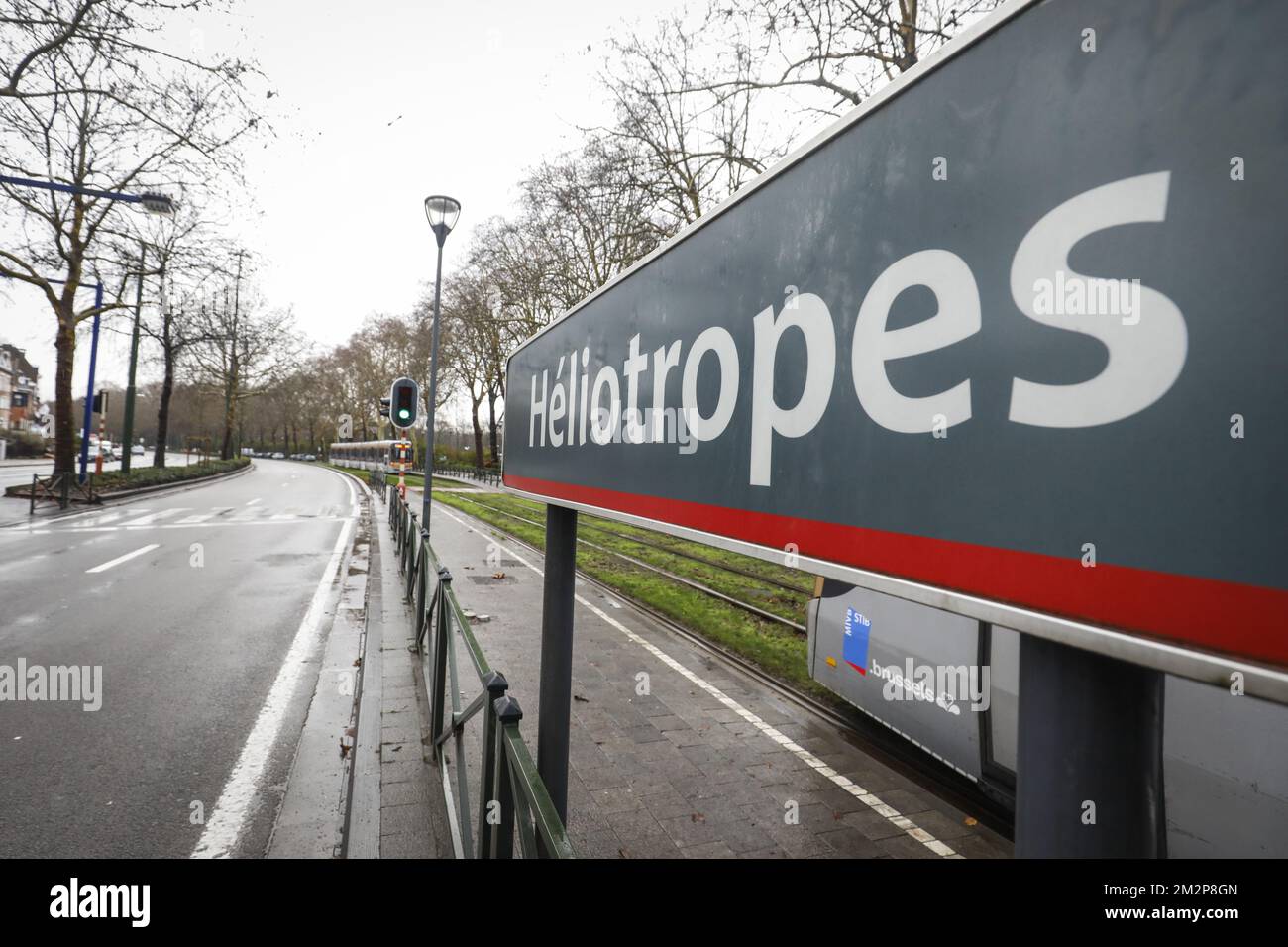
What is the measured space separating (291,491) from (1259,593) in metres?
32.2

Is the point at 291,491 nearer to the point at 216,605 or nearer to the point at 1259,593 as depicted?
the point at 216,605

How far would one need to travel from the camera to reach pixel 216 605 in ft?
28.3

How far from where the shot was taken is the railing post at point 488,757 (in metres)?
2.60

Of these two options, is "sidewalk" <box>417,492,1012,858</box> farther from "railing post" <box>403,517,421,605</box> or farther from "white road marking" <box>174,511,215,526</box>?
"white road marking" <box>174,511,215,526</box>

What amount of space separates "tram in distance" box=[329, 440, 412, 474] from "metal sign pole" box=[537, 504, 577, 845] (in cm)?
2675

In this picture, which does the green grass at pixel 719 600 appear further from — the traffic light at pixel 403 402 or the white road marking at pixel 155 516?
the white road marking at pixel 155 516

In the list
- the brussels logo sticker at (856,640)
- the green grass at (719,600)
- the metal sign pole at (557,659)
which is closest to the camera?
the metal sign pole at (557,659)

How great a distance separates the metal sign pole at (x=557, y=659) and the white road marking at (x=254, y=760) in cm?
245

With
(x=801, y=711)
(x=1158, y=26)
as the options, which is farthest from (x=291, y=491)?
(x=1158, y=26)

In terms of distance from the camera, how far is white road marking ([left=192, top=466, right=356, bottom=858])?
364 centimetres

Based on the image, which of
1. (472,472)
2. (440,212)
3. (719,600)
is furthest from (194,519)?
(472,472)

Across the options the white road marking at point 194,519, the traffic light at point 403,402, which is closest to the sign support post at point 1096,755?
the traffic light at point 403,402

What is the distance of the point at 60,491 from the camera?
18.9 m

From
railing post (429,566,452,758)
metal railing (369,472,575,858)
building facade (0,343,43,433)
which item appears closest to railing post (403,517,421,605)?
metal railing (369,472,575,858)
